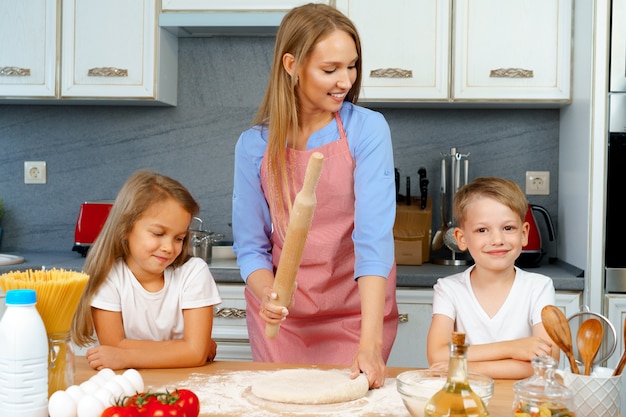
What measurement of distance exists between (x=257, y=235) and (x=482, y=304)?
0.53m

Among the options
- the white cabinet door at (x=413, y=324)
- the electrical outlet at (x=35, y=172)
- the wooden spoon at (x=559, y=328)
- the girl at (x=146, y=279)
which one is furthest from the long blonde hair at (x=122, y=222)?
the electrical outlet at (x=35, y=172)

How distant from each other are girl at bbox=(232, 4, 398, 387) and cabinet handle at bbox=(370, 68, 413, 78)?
1098mm

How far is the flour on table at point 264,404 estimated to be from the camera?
46.5 inches

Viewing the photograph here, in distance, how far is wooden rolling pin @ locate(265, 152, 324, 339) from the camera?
120 centimetres

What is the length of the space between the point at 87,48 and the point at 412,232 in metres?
1.41

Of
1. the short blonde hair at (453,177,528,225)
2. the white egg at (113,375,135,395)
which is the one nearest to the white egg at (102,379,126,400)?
the white egg at (113,375,135,395)

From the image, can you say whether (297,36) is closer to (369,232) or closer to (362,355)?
(369,232)

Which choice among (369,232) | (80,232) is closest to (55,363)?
(369,232)

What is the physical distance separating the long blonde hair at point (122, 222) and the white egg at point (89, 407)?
0.58m

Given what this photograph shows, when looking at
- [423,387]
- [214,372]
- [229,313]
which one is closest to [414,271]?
[229,313]

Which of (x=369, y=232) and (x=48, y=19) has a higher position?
(x=48, y=19)

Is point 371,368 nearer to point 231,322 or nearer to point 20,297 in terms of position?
point 20,297

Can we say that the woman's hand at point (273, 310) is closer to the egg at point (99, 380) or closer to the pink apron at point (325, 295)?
the egg at point (99, 380)

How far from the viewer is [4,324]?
3.48 ft
